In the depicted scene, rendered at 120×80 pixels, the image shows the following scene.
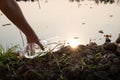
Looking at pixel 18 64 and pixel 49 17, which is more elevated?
pixel 18 64

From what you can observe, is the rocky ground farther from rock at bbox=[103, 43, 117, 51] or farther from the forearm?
the forearm

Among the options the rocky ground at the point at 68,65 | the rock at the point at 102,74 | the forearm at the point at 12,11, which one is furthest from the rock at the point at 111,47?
the forearm at the point at 12,11

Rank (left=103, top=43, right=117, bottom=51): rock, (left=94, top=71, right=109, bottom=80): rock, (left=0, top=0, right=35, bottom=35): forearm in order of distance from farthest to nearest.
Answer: (left=103, top=43, right=117, bottom=51): rock < (left=94, top=71, right=109, bottom=80): rock < (left=0, top=0, right=35, bottom=35): forearm

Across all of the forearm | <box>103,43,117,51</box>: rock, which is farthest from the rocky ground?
the forearm

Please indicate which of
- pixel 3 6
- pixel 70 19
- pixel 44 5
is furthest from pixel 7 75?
pixel 44 5

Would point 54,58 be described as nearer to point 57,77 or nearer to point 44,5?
point 57,77

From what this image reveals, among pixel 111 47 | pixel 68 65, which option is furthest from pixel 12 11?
pixel 111 47

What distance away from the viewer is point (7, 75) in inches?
81.1

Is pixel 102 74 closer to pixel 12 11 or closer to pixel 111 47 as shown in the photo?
pixel 111 47

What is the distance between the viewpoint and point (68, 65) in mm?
2102

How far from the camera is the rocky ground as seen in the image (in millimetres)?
1970

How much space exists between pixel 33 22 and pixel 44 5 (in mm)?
1355

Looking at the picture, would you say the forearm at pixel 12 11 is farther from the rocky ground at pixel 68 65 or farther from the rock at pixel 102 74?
the rock at pixel 102 74

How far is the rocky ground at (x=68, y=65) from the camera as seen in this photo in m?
1.97
